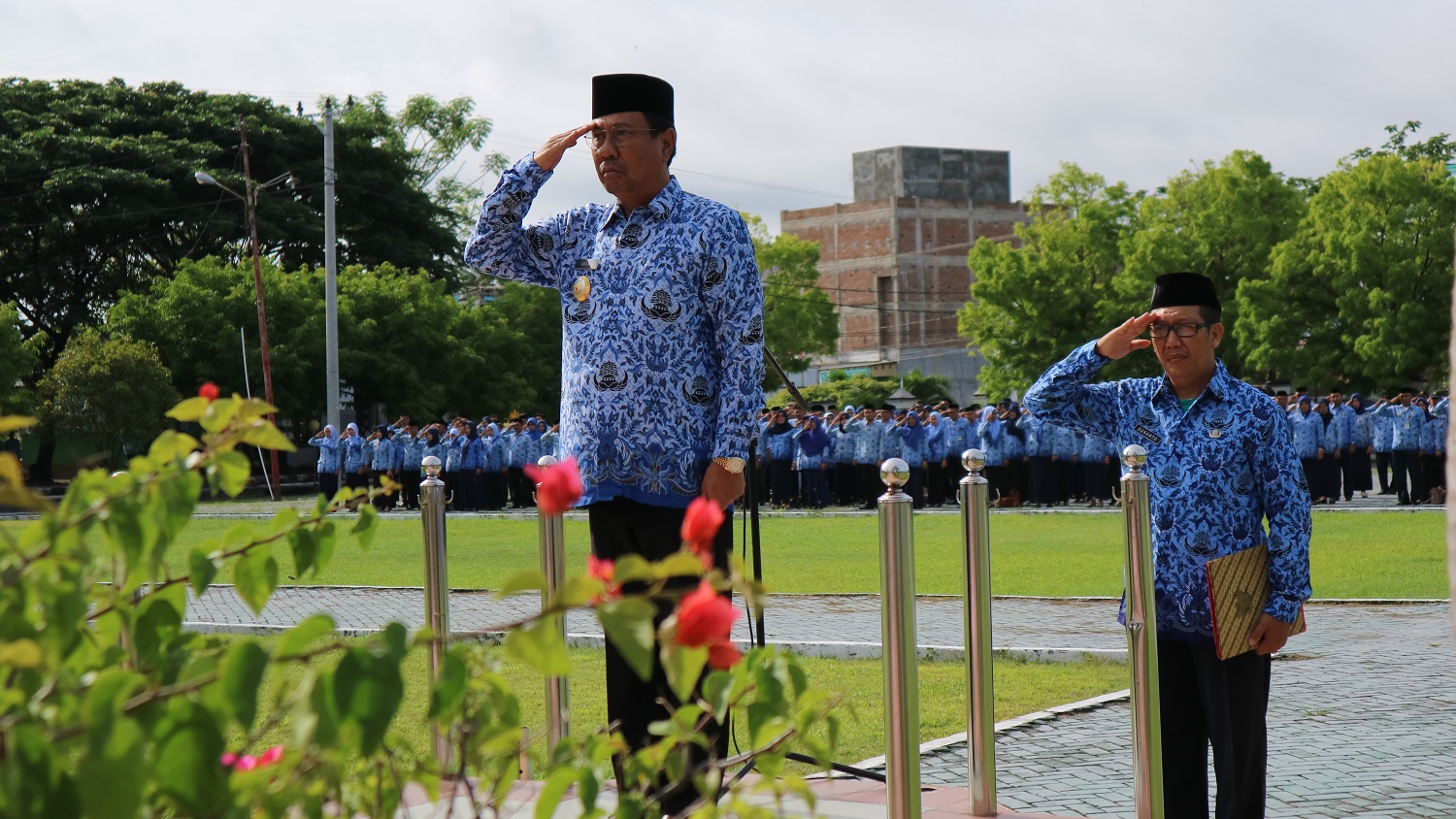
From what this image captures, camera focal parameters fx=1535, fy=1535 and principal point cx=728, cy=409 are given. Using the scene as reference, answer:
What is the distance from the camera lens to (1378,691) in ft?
25.2

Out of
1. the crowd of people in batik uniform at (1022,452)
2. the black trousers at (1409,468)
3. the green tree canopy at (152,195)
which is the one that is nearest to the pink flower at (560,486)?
the crowd of people in batik uniform at (1022,452)

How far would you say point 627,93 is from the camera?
4410mm

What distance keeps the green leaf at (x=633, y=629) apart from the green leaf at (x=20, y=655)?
49 centimetres

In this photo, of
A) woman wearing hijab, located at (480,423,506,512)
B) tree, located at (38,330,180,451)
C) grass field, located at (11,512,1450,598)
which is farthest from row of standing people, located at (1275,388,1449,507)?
tree, located at (38,330,180,451)

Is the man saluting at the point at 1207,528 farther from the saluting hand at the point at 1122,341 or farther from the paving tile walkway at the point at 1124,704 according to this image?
the paving tile walkway at the point at 1124,704

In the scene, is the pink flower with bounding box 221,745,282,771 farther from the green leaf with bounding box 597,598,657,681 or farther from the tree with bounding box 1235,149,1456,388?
the tree with bounding box 1235,149,1456,388

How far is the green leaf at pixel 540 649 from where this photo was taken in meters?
1.45

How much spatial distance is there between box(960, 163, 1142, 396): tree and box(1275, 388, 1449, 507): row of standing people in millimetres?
22463

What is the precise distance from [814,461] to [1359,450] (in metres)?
10.0

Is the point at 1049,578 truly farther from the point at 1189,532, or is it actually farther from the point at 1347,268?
the point at 1347,268

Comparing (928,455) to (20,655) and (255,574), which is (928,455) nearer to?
(255,574)

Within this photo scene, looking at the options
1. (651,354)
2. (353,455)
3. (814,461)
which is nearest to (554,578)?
(651,354)

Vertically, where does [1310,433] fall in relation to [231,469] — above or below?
above

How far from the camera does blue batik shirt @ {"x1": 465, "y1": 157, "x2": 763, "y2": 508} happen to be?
4375 millimetres
